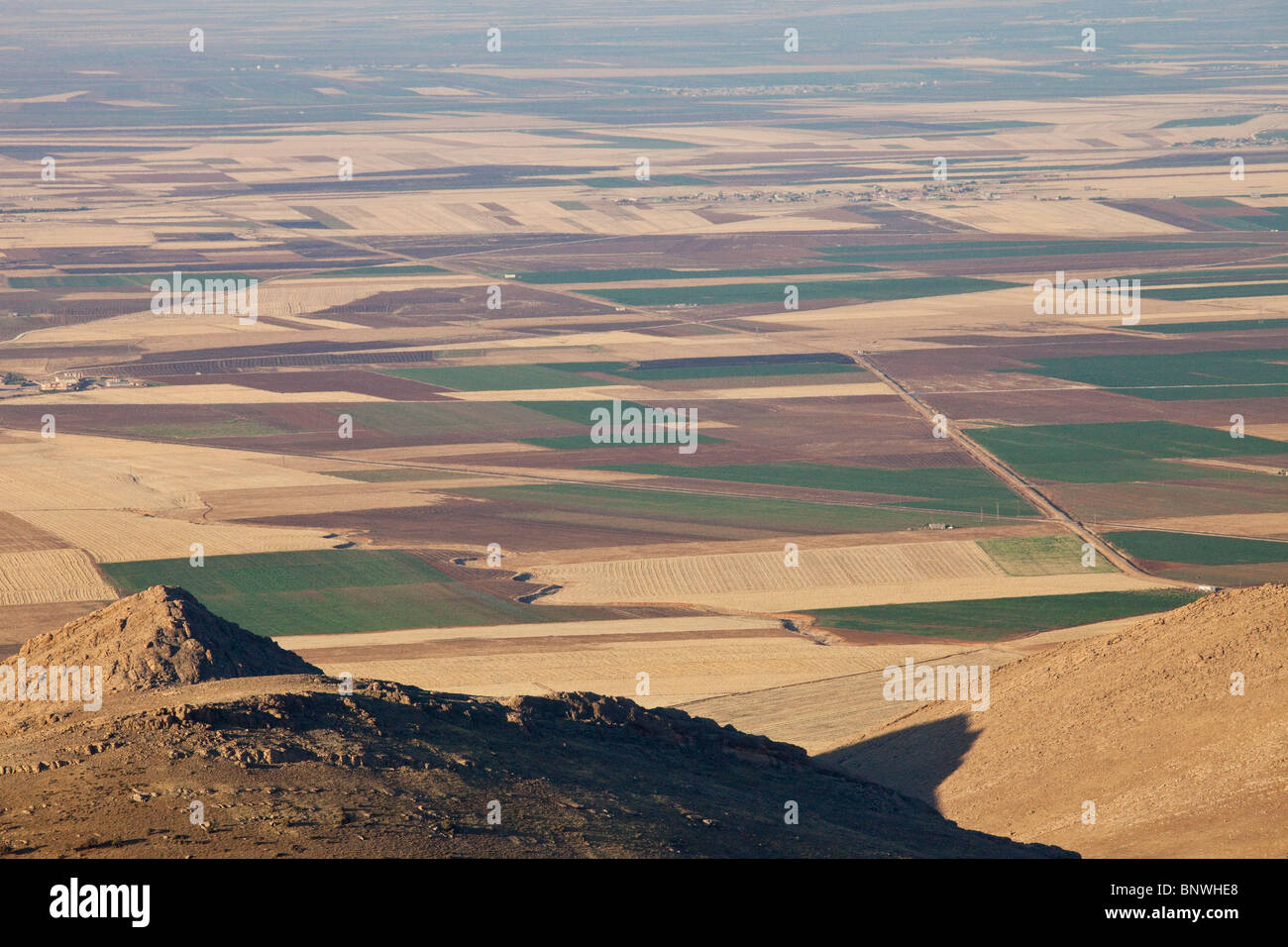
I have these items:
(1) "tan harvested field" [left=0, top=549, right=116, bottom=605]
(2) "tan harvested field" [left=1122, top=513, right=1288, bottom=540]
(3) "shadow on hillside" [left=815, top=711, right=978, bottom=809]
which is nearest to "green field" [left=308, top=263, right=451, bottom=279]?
(1) "tan harvested field" [left=0, top=549, right=116, bottom=605]

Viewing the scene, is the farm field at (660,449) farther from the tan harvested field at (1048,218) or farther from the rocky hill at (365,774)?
the rocky hill at (365,774)

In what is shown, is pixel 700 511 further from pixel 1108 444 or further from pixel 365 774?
pixel 365 774

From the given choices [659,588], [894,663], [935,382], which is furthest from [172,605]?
[935,382]

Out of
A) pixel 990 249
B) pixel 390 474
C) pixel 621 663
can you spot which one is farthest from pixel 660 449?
pixel 990 249

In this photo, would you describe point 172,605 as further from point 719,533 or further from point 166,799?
point 719,533

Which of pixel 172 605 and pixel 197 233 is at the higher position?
pixel 197 233

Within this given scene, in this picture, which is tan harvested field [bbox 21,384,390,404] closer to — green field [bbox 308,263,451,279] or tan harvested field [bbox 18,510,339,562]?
tan harvested field [bbox 18,510,339,562]

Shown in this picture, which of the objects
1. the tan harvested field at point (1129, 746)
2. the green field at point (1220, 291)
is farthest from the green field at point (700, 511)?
the green field at point (1220, 291)
